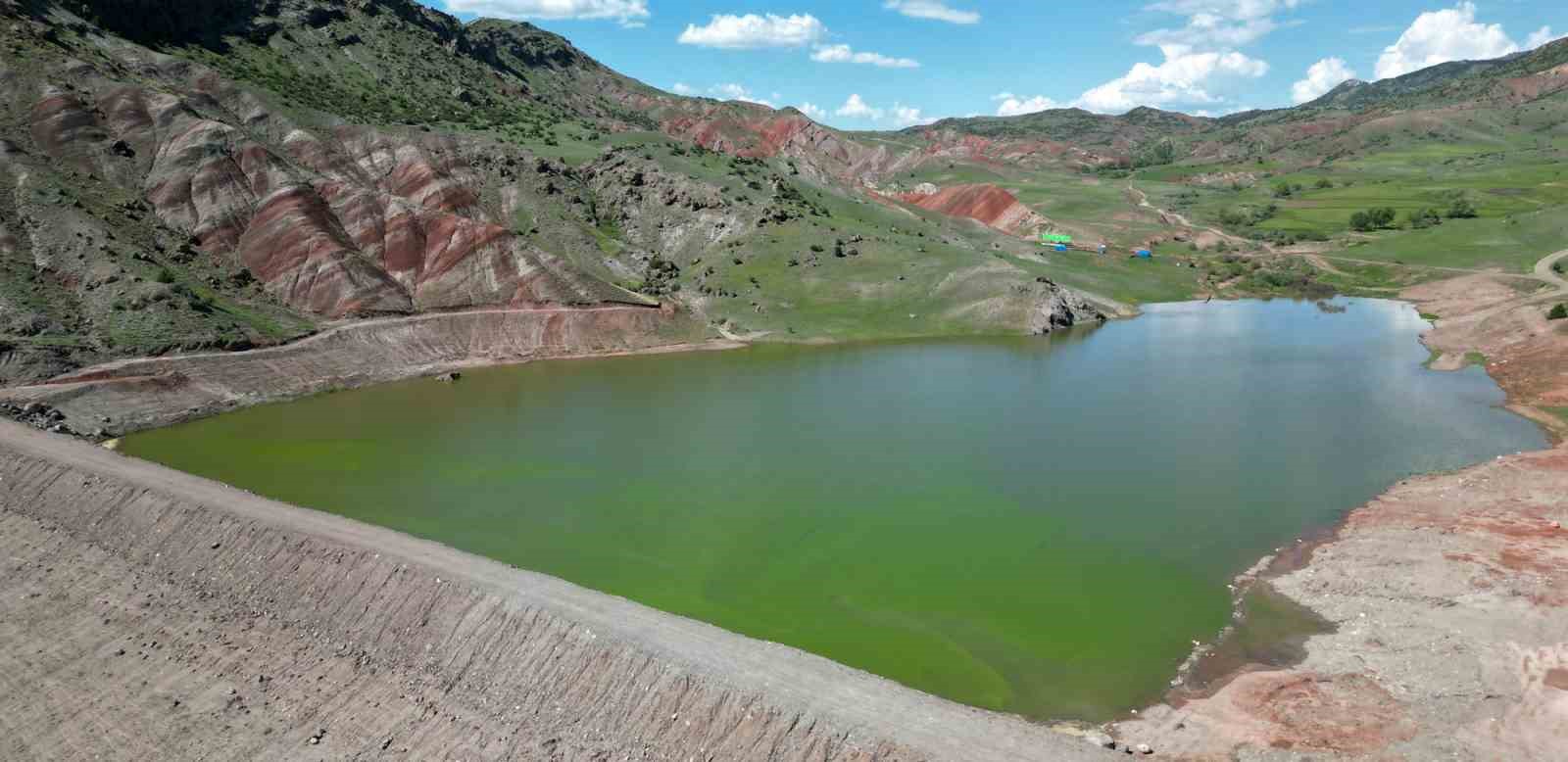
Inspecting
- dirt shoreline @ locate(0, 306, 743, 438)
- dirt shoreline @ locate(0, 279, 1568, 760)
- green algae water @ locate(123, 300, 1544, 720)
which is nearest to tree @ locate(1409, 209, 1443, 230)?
green algae water @ locate(123, 300, 1544, 720)

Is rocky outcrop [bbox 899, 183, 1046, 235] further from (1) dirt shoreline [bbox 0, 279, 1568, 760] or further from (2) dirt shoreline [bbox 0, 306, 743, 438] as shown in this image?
(1) dirt shoreline [bbox 0, 279, 1568, 760]

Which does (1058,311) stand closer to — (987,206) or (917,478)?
(917,478)

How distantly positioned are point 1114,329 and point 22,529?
8462cm

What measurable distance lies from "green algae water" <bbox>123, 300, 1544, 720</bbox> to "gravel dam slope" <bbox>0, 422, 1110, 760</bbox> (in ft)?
13.5

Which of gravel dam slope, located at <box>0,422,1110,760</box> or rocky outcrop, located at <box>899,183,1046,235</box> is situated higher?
rocky outcrop, located at <box>899,183,1046,235</box>

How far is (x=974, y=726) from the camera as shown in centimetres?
2092

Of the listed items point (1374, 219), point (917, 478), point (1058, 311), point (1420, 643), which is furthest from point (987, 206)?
point (1420, 643)

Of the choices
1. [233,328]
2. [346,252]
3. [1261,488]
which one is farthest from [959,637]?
[346,252]

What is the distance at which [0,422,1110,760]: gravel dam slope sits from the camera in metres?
21.5

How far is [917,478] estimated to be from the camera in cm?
4156

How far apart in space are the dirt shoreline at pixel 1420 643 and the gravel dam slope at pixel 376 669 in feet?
19.7

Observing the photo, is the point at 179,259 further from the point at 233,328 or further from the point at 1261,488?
the point at 1261,488

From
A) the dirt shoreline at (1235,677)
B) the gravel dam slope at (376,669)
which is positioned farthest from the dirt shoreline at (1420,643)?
the gravel dam slope at (376,669)

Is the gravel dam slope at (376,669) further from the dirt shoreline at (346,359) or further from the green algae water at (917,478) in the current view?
the dirt shoreline at (346,359)
